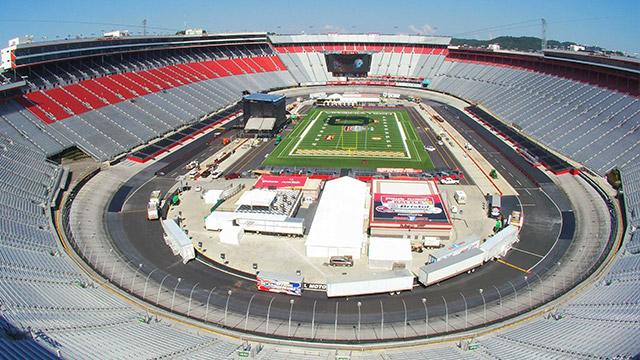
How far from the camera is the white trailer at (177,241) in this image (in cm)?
4259

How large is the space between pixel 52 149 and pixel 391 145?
5384 centimetres

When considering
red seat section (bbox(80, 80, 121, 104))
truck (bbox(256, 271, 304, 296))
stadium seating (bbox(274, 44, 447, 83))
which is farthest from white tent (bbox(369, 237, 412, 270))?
stadium seating (bbox(274, 44, 447, 83))

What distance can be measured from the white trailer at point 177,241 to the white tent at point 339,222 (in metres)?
11.0

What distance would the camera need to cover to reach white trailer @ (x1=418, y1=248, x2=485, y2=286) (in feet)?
127

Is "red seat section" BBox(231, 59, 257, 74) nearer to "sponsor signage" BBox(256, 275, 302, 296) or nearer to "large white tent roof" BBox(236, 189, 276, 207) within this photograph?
"large white tent roof" BBox(236, 189, 276, 207)

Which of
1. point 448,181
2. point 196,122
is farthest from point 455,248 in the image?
point 196,122

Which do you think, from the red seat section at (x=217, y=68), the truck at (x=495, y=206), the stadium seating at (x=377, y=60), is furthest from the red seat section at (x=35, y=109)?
the stadium seating at (x=377, y=60)

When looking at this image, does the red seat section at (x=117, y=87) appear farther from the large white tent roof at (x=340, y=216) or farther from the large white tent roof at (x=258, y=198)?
the large white tent roof at (x=340, y=216)

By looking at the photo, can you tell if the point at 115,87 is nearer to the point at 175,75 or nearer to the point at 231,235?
the point at 175,75

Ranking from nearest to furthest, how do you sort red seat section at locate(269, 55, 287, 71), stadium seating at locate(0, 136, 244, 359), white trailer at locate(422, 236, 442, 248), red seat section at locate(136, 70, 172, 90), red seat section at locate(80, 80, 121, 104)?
stadium seating at locate(0, 136, 244, 359), white trailer at locate(422, 236, 442, 248), red seat section at locate(80, 80, 121, 104), red seat section at locate(136, 70, 172, 90), red seat section at locate(269, 55, 287, 71)

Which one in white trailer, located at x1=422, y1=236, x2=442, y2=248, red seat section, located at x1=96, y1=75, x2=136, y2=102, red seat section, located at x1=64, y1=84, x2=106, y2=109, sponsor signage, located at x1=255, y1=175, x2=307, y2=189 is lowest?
white trailer, located at x1=422, y1=236, x2=442, y2=248

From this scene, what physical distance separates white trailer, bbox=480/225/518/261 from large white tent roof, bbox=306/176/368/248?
11768 millimetres

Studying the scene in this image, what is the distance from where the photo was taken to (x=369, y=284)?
1453 inches

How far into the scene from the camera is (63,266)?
3822cm
